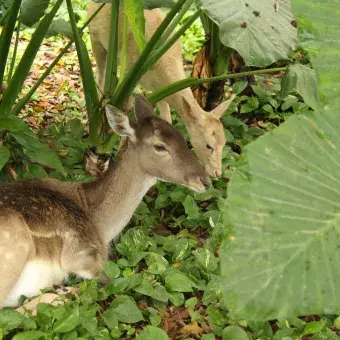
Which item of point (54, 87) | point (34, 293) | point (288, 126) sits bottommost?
point (54, 87)

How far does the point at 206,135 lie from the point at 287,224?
3772 mm

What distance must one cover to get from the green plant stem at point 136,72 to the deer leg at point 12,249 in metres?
1.32

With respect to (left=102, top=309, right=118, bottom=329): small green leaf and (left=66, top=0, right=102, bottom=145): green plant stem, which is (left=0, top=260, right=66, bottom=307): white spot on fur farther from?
(left=66, top=0, right=102, bottom=145): green plant stem

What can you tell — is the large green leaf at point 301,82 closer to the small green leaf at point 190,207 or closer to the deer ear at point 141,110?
the deer ear at point 141,110

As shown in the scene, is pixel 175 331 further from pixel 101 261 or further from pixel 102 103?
pixel 102 103

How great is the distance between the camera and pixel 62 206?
403 centimetres

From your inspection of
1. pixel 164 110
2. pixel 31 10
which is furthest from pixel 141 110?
pixel 164 110

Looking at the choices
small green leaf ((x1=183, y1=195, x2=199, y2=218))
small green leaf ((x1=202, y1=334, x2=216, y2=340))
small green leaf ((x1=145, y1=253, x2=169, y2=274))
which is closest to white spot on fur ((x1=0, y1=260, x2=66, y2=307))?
small green leaf ((x1=145, y1=253, x2=169, y2=274))

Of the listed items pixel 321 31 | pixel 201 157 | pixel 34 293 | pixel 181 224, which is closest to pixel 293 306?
pixel 321 31

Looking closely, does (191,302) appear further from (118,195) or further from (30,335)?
(30,335)

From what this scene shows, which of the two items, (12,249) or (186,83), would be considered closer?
(12,249)

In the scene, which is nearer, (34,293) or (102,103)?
(34,293)

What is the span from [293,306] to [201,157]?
3.88 meters

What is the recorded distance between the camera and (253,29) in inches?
132
